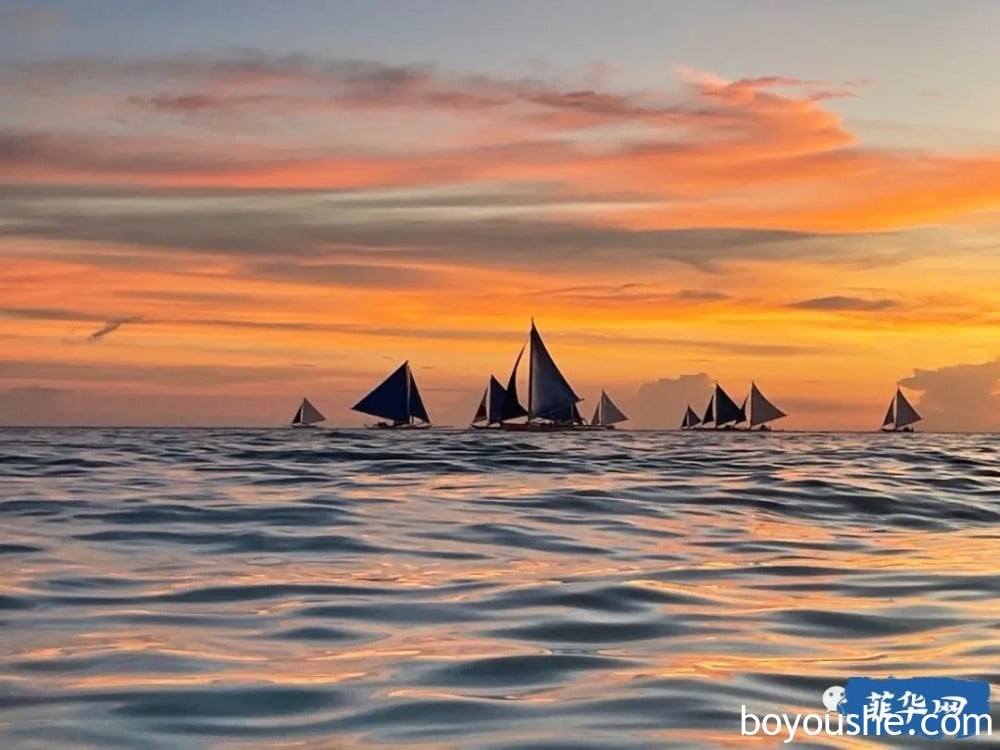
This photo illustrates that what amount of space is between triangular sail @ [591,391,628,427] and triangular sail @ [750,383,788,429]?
1365 centimetres

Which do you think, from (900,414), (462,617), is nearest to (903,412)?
(900,414)

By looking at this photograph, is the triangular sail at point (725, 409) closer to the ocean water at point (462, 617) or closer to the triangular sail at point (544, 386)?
the triangular sail at point (544, 386)

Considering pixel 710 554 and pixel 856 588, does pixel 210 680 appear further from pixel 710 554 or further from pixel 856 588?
pixel 710 554

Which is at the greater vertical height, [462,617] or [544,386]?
[544,386]

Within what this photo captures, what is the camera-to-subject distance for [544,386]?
91688 mm

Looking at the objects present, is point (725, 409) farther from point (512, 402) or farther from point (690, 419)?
point (512, 402)

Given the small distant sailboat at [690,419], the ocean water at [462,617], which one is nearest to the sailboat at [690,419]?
the small distant sailboat at [690,419]

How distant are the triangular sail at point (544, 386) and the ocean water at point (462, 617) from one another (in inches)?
2826

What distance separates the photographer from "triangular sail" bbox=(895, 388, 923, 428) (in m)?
147

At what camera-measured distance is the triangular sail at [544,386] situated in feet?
299

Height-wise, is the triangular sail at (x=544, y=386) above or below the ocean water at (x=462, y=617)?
above

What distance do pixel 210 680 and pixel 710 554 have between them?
6807 mm

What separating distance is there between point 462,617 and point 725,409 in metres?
136

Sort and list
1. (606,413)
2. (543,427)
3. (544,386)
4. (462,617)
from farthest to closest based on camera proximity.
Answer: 1. (606,413)
2. (543,427)
3. (544,386)
4. (462,617)
